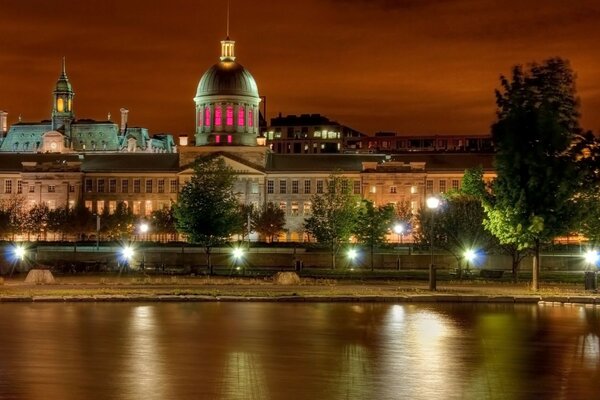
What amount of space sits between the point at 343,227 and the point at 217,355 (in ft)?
193

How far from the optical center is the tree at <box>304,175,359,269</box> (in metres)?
83.0

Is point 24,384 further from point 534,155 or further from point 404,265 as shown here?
point 404,265

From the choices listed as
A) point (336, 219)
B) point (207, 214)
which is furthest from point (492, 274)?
point (336, 219)

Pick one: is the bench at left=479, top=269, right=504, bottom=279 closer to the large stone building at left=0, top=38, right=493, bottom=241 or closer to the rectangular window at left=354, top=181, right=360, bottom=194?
the large stone building at left=0, top=38, right=493, bottom=241

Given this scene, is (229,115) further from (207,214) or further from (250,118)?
(207,214)

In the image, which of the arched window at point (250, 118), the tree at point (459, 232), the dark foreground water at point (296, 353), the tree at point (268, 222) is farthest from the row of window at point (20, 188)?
the dark foreground water at point (296, 353)

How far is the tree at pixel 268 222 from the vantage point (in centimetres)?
12075

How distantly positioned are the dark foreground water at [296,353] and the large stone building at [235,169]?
10205 cm

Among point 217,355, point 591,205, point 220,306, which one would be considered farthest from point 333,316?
point 591,205

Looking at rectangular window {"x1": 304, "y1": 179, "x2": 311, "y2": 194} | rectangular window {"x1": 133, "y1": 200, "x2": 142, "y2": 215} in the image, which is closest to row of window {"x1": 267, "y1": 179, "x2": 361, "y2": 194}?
rectangular window {"x1": 304, "y1": 179, "x2": 311, "y2": 194}

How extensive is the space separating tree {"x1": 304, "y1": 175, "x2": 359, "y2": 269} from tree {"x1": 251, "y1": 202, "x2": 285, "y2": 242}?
2882cm

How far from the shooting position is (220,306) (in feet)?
126

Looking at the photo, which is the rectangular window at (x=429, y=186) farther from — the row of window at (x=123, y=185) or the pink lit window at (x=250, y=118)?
the row of window at (x=123, y=185)

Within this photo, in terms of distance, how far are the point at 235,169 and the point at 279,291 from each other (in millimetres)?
95622
